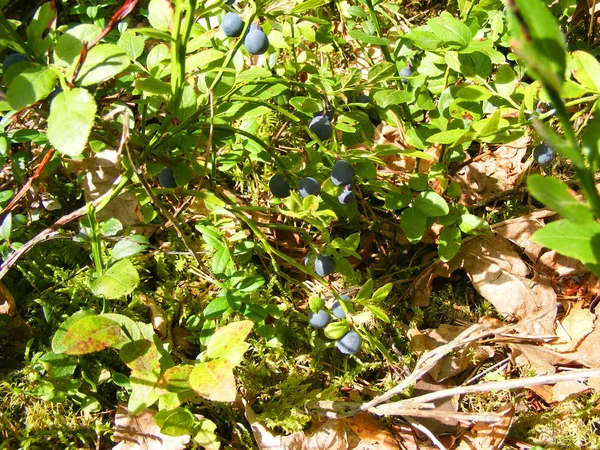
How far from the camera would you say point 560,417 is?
61.4 inches

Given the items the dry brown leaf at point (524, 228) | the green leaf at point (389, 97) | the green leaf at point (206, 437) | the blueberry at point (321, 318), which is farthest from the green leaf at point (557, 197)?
the dry brown leaf at point (524, 228)

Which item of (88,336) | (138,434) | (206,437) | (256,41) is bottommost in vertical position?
(138,434)

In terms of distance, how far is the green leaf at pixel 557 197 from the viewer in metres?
0.58

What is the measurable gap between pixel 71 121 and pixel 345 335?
82cm

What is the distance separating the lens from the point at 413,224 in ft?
5.14

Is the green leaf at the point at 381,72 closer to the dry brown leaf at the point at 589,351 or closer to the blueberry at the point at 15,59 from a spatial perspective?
the blueberry at the point at 15,59

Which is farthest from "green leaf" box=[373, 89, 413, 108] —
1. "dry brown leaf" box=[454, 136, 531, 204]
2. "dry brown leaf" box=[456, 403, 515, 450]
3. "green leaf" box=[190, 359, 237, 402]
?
"dry brown leaf" box=[456, 403, 515, 450]

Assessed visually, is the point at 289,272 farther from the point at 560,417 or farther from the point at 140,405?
the point at 560,417

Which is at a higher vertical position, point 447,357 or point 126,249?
point 126,249

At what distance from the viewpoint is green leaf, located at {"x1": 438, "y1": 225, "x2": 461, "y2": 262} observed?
1.62 meters

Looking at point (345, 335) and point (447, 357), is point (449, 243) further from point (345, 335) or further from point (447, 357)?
point (345, 335)

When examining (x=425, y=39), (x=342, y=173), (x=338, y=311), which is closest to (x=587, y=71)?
(x=425, y=39)

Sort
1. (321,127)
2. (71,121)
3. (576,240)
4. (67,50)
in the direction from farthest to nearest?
(321,127) → (67,50) → (71,121) → (576,240)

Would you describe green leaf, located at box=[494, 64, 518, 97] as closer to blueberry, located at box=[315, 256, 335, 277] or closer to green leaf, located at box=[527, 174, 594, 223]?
blueberry, located at box=[315, 256, 335, 277]
